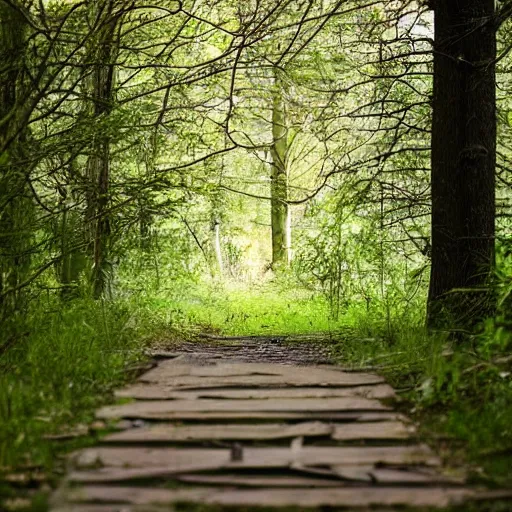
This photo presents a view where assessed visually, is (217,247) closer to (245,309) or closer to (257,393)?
(245,309)

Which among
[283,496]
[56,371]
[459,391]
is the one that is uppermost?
[56,371]

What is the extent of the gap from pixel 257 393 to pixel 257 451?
1.11m

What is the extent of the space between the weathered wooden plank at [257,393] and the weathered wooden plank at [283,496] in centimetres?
148

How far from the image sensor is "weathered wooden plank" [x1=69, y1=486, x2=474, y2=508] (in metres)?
2.59

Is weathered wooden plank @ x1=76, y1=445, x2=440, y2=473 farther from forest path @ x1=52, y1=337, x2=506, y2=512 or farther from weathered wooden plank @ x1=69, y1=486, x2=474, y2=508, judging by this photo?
weathered wooden plank @ x1=69, y1=486, x2=474, y2=508

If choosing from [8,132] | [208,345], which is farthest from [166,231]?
[8,132]

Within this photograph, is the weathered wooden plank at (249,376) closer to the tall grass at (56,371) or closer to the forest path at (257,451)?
the forest path at (257,451)

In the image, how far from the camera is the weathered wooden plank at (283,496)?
259 cm

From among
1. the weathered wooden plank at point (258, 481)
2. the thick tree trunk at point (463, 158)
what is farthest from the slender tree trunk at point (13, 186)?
the thick tree trunk at point (463, 158)

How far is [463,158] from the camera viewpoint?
639cm

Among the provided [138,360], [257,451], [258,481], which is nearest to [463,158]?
[138,360]

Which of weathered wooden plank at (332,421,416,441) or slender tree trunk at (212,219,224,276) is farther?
slender tree trunk at (212,219,224,276)

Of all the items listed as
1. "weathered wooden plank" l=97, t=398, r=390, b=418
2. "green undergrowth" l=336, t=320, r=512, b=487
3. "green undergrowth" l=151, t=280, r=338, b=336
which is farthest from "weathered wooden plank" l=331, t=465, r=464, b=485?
"green undergrowth" l=151, t=280, r=338, b=336

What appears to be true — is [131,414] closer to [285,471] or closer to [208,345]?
[285,471]
